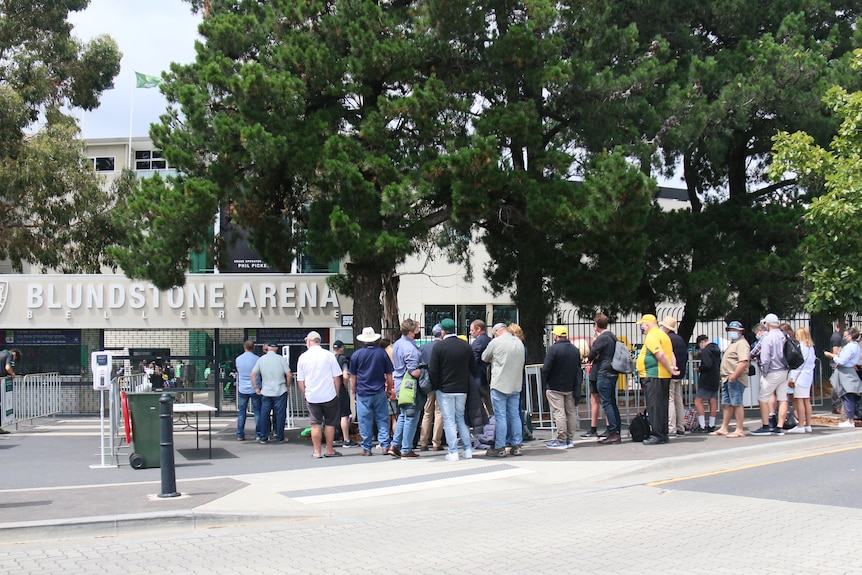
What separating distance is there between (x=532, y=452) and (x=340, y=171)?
5.90 m

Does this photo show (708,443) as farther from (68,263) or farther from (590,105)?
(68,263)

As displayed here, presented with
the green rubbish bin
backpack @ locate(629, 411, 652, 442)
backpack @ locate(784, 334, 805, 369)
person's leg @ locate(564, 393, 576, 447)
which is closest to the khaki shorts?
backpack @ locate(784, 334, 805, 369)

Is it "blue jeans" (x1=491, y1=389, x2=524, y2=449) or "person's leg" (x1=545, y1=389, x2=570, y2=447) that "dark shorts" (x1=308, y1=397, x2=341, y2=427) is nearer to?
"blue jeans" (x1=491, y1=389, x2=524, y2=449)

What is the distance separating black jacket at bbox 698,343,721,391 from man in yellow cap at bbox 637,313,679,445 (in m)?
1.42

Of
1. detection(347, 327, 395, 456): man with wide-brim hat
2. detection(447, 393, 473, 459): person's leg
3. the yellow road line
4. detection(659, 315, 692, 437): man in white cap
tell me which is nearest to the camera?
the yellow road line

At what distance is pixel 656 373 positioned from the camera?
43.3 feet

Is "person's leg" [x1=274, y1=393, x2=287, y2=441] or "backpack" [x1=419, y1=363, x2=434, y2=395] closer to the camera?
"backpack" [x1=419, y1=363, x2=434, y2=395]

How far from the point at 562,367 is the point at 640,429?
1.58 m

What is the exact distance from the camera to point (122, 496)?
9.84 metres

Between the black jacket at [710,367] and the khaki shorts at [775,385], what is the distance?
0.72m

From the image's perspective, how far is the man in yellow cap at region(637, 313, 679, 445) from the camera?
13.2m

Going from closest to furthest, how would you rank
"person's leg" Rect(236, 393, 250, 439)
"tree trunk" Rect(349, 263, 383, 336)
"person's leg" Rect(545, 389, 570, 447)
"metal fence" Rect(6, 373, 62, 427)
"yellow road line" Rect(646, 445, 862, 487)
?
1. "yellow road line" Rect(646, 445, 862, 487)
2. "person's leg" Rect(545, 389, 570, 447)
3. "person's leg" Rect(236, 393, 250, 439)
4. "tree trunk" Rect(349, 263, 383, 336)
5. "metal fence" Rect(6, 373, 62, 427)

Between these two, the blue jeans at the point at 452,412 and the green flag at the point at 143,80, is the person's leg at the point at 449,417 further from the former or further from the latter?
the green flag at the point at 143,80

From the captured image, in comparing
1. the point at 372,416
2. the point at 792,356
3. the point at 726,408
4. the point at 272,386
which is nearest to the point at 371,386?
the point at 372,416
